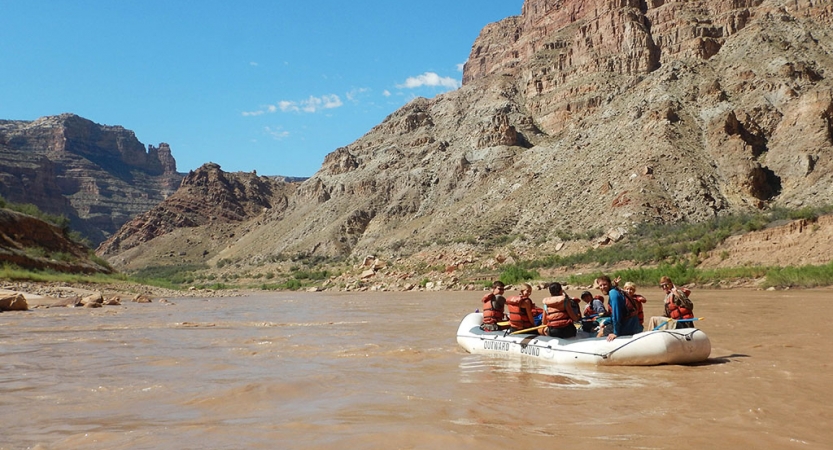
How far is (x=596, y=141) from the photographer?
60594 mm

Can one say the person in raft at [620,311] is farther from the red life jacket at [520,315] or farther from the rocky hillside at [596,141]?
the rocky hillside at [596,141]

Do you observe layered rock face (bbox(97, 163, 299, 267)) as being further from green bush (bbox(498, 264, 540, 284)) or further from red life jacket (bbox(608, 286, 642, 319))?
red life jacket (bbox(608, 286, 642, 319))

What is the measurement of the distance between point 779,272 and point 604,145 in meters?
30.5

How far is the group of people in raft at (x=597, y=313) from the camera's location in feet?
34.5

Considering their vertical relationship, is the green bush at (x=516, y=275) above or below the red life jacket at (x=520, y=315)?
above

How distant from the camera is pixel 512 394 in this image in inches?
301

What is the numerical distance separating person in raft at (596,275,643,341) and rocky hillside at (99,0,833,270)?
118ft

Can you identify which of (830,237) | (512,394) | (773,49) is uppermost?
(773,49)

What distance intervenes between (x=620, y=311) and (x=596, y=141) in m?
53.0

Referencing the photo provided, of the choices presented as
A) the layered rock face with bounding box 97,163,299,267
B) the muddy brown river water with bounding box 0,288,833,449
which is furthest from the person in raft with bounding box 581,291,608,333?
the layered rock face with bounding box 97,163,299,267

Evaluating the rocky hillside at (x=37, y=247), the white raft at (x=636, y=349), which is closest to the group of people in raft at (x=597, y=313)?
the white raft at (x=636, y=349)

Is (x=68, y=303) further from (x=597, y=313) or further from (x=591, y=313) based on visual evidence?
(x=597, y=313)

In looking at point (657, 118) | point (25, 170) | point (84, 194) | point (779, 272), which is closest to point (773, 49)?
point (657, 118)

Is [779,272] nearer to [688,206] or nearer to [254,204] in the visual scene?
[688,206]
